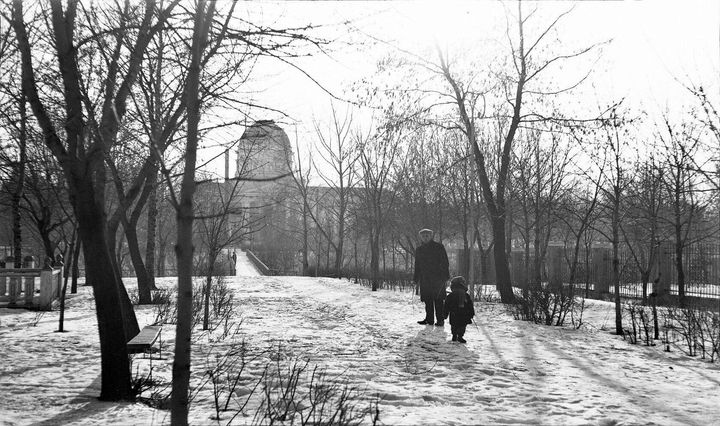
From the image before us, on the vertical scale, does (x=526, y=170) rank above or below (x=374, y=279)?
above

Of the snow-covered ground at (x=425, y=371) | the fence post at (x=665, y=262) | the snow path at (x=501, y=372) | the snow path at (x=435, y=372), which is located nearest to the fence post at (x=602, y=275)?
the fence post at (x=665, y=262)

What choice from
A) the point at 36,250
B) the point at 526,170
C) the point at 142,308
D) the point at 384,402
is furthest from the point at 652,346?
the point at 36,250

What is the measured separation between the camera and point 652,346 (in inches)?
367

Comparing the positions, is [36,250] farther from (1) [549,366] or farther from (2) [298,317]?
(1) [549,366]

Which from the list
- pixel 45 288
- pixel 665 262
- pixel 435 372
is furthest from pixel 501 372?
pixel 665 262

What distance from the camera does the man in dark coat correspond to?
34.9 feet

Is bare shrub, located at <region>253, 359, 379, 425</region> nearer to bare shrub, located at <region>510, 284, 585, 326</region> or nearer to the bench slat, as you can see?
the bench slat

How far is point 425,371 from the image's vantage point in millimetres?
6941

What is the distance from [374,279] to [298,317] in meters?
8.56

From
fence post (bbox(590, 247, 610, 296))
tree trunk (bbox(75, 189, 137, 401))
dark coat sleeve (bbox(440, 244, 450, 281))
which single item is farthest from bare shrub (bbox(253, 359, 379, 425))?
fence post (bbox(590, 247, 610, 296))

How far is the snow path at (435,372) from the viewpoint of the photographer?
5.02 metres

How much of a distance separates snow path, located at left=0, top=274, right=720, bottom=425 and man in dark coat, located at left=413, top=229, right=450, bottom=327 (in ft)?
1.80

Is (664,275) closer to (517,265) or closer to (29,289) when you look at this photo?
(517,265)

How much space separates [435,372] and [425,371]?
114 millimetres
